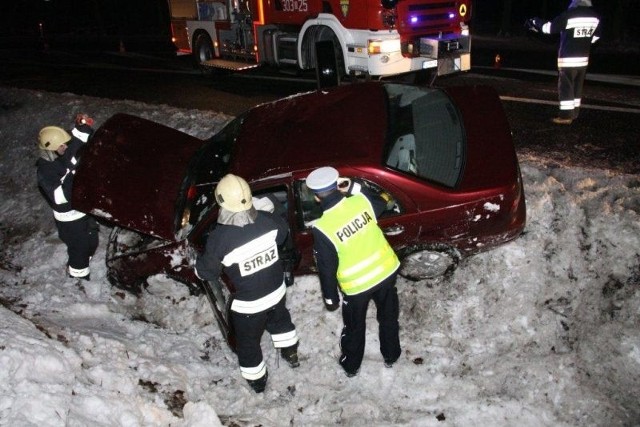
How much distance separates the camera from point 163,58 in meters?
16.9

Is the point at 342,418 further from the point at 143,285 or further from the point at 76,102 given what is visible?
the point at 76,102

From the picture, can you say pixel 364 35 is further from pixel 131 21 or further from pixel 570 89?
pixel 131 21

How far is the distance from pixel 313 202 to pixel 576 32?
4890 mm

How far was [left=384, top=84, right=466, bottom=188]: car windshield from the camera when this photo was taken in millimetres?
4305

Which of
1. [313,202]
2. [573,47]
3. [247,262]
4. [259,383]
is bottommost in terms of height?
[259,383]

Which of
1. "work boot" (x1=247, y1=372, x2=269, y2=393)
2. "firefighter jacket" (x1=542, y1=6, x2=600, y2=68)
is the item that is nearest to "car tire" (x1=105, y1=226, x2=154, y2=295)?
"work boot" (x1=247, y1=372, x2=269, y2=393)

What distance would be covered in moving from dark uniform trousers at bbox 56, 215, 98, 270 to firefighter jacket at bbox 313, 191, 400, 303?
276 cm

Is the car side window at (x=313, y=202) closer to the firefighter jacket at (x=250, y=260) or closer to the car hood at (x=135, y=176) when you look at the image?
the firefighter jacket at (x=250, y=260)

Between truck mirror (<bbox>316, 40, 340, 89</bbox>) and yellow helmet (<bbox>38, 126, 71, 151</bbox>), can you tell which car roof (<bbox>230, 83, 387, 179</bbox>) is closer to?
yellow helmet (<bbox>38, 126, 71, 151</bbox>)

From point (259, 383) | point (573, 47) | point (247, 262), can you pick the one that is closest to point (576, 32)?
point (573, 47)

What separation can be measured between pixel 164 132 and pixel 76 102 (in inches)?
218

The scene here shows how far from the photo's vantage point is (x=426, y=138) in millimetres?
4504

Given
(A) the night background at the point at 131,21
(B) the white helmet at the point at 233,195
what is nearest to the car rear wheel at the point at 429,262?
(B) the white helmet at the point at 233,195

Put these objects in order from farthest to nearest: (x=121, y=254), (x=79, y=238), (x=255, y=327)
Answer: (x=79, y=238) < (x=121, y=254) < (x=255, y=327)
